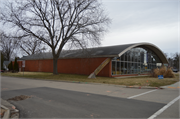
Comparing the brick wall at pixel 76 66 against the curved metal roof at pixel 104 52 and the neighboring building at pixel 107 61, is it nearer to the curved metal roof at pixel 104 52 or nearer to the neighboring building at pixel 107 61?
the neighboring building at pixel 107 61

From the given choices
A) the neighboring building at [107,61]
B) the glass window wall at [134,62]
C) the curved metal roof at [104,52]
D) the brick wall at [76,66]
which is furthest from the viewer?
the glass window wall at [134,62]

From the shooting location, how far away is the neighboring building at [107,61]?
74.0 feet

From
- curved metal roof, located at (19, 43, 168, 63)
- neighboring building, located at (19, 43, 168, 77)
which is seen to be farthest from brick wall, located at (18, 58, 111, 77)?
curved metal roof, located at (19, 43, 168, 63)

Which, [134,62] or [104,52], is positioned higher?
[104,52]

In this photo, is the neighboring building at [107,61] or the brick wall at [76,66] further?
the brick wall at [76,66]

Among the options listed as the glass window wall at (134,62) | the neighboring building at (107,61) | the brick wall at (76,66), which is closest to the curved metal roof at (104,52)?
the neighboring building at (107,61)

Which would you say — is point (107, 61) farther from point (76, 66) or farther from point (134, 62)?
point (134, 62)

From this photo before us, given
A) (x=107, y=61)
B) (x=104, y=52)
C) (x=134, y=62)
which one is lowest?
(x=134, y=62)

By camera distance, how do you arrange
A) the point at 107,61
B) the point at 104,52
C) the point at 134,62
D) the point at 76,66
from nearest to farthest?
the point at 107,61, the point at 104,52, the point at 76,66, the point at 134,62

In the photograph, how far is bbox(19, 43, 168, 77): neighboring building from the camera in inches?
888

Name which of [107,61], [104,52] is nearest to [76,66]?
[104,52]

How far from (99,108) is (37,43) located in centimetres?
1709

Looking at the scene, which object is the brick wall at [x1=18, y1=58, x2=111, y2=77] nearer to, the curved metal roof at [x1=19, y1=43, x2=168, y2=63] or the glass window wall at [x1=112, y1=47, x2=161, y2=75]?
the curved metal roof at [x1=19, y1=43, x2=168, y2=63]

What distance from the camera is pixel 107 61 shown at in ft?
71.2
